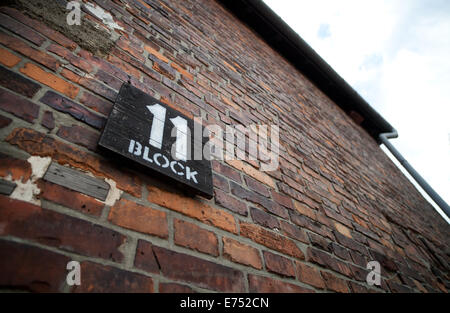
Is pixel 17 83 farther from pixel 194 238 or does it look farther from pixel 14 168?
pixel 194 238

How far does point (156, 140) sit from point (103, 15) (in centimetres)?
73

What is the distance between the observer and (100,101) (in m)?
0.70

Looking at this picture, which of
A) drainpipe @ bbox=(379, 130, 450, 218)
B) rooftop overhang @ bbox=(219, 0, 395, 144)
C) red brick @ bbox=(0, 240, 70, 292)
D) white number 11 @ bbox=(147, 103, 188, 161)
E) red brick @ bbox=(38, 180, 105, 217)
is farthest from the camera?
drainpipe @ bbox=(379, 130, 450, 218)

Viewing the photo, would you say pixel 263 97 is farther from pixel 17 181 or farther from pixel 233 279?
pixel 17 181

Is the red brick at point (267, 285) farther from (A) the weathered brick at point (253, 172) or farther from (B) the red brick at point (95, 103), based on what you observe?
(B) the red brick at point (95, 103)

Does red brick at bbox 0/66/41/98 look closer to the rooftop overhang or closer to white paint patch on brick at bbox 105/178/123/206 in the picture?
white paint patch on brick at bbox 105/178/123/206

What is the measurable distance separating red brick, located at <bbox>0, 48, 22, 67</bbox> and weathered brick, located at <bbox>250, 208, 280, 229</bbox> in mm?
859

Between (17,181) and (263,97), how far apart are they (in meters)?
1.53

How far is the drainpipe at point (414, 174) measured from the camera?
324 centimetres

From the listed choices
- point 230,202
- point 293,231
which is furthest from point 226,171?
point 293,231

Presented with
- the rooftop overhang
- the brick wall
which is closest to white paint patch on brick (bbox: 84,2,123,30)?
the brick wall

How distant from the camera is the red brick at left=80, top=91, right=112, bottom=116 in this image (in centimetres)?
67

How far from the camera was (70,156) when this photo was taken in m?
0.54

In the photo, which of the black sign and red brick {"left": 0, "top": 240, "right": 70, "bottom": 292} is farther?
the black sign
